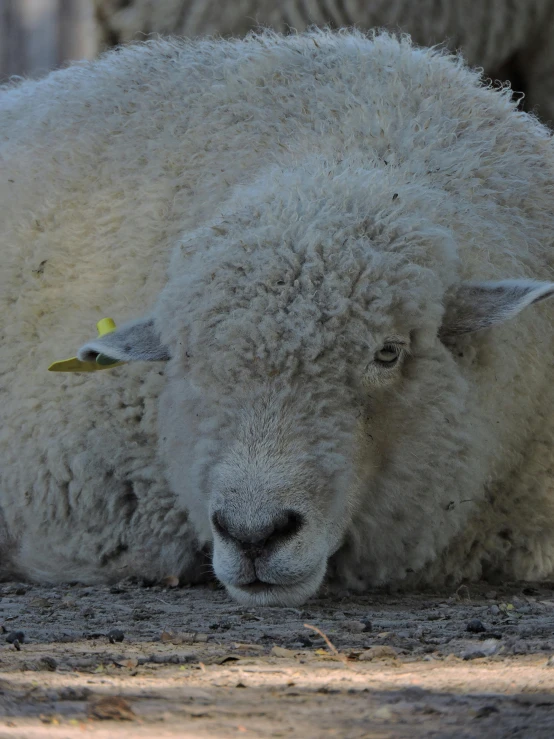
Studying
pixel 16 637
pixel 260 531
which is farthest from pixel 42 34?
pixel 16 637

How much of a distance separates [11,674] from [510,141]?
2.82 metres

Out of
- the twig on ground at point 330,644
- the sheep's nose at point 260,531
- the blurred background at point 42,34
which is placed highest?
the blurred background at point 42,34

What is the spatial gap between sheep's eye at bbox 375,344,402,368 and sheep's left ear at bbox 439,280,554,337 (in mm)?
261

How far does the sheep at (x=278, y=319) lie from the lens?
132 inches

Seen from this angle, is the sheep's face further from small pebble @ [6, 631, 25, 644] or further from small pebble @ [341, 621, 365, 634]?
small pebble @ [6, 631, 25, 644]

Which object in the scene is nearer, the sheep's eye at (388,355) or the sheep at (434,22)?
the sheep's eye at (388,355)

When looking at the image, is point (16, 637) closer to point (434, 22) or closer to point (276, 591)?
point (276, 591)

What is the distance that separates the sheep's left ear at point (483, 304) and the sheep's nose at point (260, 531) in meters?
0.86

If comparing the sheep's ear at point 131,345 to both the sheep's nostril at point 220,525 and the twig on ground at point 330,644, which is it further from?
the twig on ground at point 330,644

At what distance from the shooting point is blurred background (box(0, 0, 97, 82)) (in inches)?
311

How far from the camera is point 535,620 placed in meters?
3.32

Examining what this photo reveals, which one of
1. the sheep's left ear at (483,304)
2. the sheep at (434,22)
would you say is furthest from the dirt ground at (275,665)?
the sheep at (434,22)

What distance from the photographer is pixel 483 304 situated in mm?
3617

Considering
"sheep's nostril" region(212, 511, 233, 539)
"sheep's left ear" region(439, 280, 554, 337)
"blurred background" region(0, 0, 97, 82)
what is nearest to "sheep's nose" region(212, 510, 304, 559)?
"sheep's nostril" region(212, 511, 233, 539)
